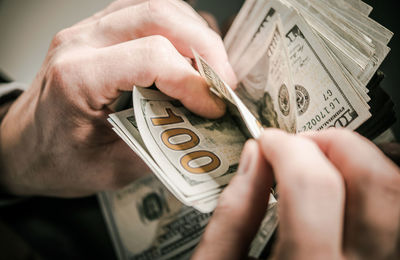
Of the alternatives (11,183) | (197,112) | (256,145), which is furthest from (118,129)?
(11,183)

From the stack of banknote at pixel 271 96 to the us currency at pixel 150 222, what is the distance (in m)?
0.32

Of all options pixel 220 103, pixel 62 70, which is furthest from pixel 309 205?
pixel 62 70

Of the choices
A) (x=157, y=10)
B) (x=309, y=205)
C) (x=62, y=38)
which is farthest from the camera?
(x=62, y=38)

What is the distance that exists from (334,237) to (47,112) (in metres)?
0.76

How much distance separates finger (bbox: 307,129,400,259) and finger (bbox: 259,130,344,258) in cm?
3

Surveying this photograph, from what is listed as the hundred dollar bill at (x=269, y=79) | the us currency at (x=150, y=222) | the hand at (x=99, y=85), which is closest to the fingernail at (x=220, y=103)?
the hand at (x=99, y=85)

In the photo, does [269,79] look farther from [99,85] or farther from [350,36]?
[99,85]

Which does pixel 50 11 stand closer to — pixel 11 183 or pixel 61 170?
pixel 11 183

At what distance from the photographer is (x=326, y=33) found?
22.7 inches

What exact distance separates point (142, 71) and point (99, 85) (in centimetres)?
13

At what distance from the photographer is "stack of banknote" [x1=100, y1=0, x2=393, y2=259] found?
20.2 inches

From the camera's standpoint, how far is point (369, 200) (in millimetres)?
313

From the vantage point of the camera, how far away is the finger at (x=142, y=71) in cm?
54

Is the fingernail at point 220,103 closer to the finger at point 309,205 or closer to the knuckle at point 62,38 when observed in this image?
the finger at point 309,205
